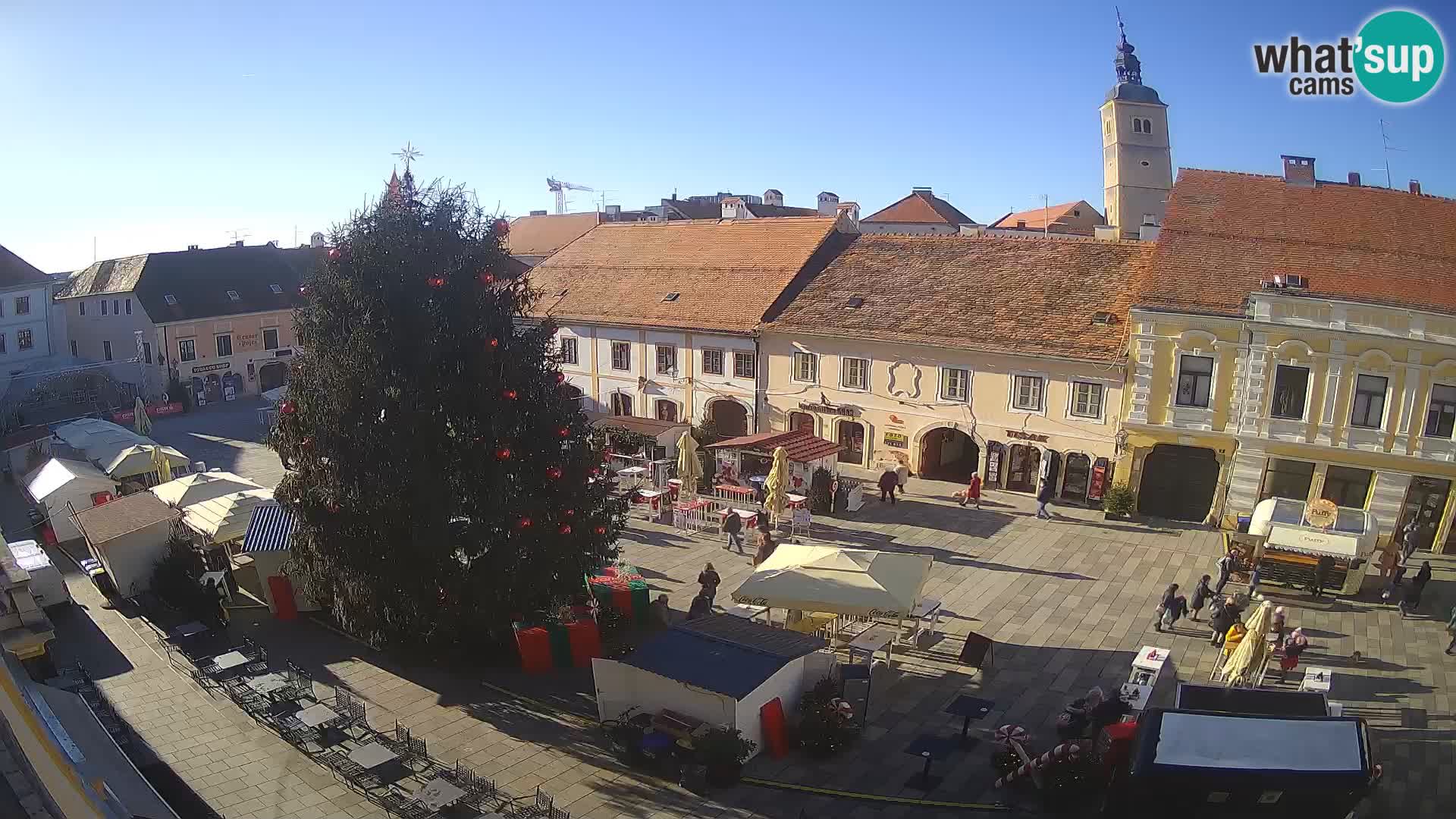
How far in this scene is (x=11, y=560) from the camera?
1822 centimetres

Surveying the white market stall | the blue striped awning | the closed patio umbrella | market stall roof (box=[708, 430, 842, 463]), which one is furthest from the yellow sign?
the blue striped awning

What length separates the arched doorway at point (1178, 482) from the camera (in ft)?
83.5

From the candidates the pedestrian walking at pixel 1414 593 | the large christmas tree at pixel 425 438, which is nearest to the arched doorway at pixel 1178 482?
the pedestrian walking at pixel 1414 593

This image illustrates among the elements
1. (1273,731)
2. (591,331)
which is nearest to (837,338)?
(591,331)

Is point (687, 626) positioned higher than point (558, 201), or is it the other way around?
point (558, 201)

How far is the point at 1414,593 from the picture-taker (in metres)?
19.3

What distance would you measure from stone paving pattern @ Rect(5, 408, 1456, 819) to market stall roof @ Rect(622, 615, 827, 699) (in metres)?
1.31

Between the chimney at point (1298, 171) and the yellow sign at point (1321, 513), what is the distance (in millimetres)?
11990

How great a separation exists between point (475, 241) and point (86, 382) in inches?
1514

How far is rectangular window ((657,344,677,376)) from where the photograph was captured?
3428 centimetres

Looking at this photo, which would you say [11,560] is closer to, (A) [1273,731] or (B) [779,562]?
(B) [779,562]

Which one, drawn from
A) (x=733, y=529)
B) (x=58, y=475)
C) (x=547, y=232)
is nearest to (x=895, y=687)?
(x=733, y=529)

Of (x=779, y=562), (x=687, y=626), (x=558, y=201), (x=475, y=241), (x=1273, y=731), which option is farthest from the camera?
(x=558, y=201)

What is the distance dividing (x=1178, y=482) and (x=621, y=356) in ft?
64.9
